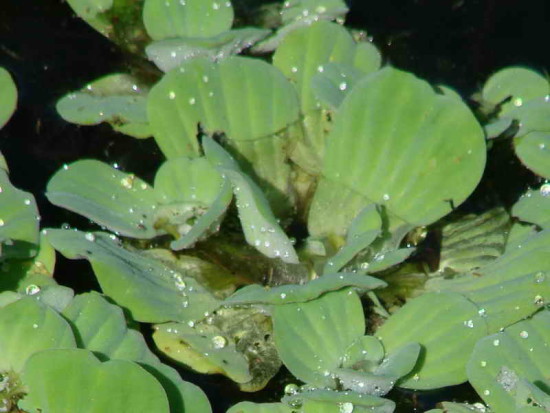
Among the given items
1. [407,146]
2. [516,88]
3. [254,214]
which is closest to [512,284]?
[407,146]

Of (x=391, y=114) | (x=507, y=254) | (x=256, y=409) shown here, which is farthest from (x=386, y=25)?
(x=256, y=409)

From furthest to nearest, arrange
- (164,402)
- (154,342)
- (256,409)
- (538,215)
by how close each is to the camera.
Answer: (538,215) < (154,342) < (256,409) < (164,402)

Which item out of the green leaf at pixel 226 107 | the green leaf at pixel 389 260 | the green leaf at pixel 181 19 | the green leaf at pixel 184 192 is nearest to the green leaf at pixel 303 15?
the green leaf at pixel 181 19

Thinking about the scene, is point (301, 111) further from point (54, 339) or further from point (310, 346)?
point (54, 339)

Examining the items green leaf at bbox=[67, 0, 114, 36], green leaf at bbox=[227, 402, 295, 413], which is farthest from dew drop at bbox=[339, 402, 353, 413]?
green leaf at bbox=[67, 0, 114, 36]

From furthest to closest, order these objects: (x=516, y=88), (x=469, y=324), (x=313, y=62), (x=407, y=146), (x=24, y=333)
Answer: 1. (x=516, y=88)
2. (x=313, y=62)
3. (x=407, y=146)
4. (x=469, y=324)
5. (x=24, y=333)

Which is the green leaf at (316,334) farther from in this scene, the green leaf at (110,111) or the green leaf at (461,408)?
the green leaf at (110,111)

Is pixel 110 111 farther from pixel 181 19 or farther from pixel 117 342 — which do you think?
pixel 117 342
